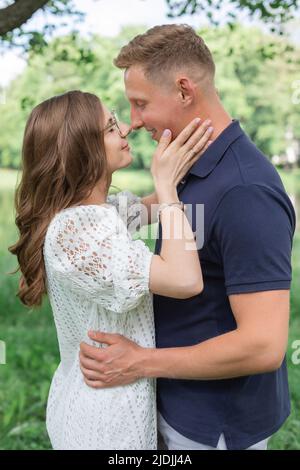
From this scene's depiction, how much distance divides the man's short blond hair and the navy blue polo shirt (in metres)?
0.24

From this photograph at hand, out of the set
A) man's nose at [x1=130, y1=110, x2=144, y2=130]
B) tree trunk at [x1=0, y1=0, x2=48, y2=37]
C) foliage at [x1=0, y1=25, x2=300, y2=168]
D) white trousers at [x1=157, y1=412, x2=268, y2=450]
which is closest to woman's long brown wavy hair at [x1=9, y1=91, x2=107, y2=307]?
man's nose at [x1=130, y1=110, x2=144, y2=130]

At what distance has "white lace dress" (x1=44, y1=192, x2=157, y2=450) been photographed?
5.66ft

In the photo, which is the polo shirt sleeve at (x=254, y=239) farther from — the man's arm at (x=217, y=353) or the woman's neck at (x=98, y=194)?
→ the woman's neck at (x=98, y=194)

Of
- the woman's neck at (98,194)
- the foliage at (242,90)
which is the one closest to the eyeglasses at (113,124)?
the woman's neck at (98,194)

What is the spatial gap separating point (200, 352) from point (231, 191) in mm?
465

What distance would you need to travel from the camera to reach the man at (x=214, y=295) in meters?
1.68

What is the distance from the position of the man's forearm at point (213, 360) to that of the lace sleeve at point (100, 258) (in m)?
0.20

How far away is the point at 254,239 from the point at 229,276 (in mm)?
126

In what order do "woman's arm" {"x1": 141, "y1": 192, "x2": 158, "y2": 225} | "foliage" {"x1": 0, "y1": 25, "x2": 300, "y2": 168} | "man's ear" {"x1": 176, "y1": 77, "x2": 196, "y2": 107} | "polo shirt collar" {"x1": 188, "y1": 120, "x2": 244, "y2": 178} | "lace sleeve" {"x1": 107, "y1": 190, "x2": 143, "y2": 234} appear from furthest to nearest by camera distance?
"foliage" {"x1": 0, "y1": 25, "x2": 300, "y2": 168}, "woman's arm" {"x1": 141, "y1": 192, "x2": 158, "y2": 225}, "lace sleeve" {"x1": 107, "y1": 190, "x2": 143, "y2": 234}, "man's ear" {"x1": 176, "y1": 77, "x2": 196, "y2": 107}, "polo shirt collar" {"x1": 188, "y1": 120, "x2": 244, "y2": 178}

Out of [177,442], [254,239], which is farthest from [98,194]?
[177,442]

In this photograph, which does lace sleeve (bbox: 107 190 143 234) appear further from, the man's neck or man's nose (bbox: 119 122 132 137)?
the man's neck
